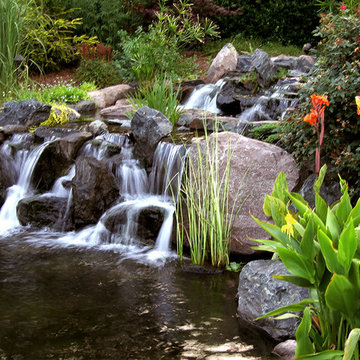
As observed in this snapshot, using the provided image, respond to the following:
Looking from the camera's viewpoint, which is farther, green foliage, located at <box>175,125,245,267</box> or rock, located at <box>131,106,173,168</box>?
rock, located at <box>131,106,173,168</box>

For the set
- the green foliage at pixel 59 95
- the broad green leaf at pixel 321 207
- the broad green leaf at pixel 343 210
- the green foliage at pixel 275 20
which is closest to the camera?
the broad green leaf at pixel 343 210

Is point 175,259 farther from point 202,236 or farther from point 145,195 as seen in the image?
point 145,195

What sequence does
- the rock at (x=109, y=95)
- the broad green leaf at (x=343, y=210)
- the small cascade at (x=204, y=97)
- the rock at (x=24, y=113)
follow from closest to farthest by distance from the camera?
the broad green leaf at (x=343, y=210)
the rock at (x=24, y=113)
the small cascade at (x=204, y=97)
the rock at (x=109, y=95)

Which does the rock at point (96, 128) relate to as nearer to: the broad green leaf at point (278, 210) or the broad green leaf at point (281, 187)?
the broad green leaf at point (281, 187)

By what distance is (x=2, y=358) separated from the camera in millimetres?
3389

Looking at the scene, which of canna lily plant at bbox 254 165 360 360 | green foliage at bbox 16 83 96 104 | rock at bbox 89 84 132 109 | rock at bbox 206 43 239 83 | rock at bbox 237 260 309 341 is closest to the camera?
canna lily plant at bbox 254 165 360 360

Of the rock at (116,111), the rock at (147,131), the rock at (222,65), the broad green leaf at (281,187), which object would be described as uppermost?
the rock at (222,65)

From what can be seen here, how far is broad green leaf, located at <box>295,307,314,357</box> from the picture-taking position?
9.06 feet

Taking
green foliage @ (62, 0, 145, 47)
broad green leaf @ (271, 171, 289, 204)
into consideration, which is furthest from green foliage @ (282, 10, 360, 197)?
green foliage @ (62, 0, 145, 47)

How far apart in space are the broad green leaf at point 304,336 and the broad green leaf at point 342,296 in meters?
0.14

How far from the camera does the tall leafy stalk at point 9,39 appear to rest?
8805 millimetres

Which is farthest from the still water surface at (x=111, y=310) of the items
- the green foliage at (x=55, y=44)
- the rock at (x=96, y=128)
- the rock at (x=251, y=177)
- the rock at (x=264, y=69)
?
the green foliage at (x=55, y=44)

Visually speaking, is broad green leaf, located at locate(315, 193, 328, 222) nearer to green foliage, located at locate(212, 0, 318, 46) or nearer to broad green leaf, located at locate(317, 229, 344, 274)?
broad green leaf, located at locate(317, 229, 344, 274)

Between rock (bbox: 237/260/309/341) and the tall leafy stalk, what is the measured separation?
6455 millimetres
